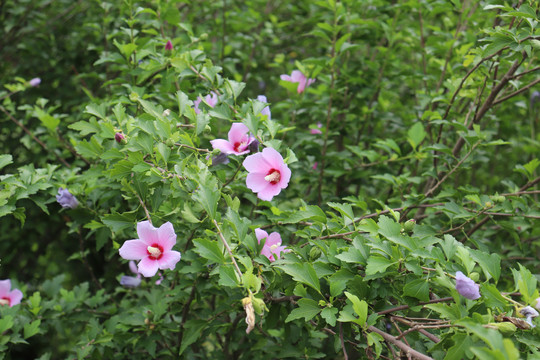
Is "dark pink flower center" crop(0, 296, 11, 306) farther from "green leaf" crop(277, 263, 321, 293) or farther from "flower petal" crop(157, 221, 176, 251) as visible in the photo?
"green leaf" crop(277, 263, 321, 293)

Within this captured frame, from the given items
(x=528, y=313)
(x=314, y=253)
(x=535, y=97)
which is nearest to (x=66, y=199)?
(x=314, y=253)

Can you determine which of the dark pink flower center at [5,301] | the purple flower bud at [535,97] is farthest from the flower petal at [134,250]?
the purple flower bud at [535,97]

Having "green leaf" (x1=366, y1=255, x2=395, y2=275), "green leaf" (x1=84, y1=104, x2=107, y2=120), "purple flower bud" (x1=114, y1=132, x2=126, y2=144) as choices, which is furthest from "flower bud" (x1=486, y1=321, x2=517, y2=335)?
"green leaf" (x1=84, y1=104, x2=107, y2=120)

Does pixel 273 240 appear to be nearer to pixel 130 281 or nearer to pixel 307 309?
pixel 307 309

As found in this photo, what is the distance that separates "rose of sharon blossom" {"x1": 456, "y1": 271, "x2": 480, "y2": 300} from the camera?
1.13 metres

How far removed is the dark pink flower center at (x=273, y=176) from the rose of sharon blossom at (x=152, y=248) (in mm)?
344

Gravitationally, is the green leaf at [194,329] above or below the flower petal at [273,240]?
below

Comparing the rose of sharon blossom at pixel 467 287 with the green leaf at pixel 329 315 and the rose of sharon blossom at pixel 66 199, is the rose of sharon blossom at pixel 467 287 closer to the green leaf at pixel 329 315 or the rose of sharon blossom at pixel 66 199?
the green leaf at pixel 329 315

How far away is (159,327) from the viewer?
1.85 meters

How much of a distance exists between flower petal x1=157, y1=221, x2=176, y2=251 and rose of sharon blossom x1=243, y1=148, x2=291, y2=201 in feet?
0.96

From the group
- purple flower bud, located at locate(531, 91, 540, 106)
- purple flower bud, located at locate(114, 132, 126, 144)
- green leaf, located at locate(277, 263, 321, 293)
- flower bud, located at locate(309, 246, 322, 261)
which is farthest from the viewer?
purple flower bud, located at locate(531, 91, 540, 106)

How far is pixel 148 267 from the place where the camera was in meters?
1.33

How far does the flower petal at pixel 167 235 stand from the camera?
1.32 meters

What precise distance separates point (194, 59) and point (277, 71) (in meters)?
2.33
